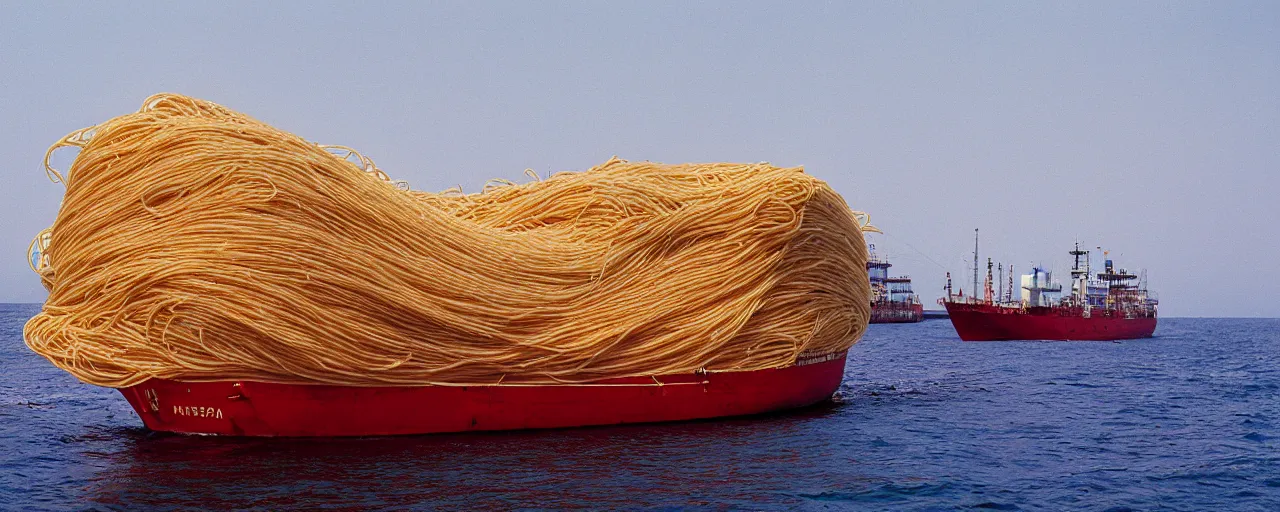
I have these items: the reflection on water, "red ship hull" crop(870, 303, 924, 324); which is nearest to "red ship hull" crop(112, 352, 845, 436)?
the reflection on water

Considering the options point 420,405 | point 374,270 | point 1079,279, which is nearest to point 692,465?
point 420,405

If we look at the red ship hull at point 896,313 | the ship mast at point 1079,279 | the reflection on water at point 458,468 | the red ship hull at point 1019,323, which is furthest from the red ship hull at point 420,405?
the red ship hull at point 896,313

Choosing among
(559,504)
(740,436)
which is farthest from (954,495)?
(559,504)

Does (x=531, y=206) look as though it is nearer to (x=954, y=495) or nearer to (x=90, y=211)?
(x=90, y=211)

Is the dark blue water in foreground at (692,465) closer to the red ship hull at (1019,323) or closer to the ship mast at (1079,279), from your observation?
the red ship hull at (1019,323)

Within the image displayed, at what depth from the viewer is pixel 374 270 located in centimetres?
873

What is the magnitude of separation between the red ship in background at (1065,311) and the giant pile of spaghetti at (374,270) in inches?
1675

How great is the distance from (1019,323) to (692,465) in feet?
151

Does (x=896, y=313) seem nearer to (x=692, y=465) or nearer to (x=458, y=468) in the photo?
(x=692, y=465)

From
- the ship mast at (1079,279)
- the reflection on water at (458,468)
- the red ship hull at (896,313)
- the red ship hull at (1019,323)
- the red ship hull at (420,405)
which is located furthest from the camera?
the red ship hull at (896,313)

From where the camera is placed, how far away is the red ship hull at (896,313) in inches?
3846

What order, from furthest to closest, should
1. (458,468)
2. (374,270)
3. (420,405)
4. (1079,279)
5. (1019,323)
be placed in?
(1079,279) < (1019,323) < (420,405) < (374,270) < (458,468)

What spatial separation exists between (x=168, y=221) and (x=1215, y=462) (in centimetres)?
1015

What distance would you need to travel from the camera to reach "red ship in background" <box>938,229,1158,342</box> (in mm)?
50406
